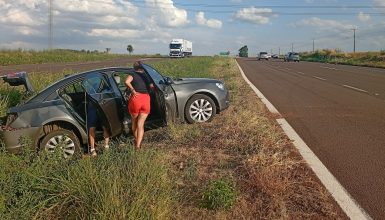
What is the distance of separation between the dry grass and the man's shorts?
0.77 meters

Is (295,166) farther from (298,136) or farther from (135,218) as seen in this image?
(135,218)

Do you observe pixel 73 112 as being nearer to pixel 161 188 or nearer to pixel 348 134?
pixel 161 188

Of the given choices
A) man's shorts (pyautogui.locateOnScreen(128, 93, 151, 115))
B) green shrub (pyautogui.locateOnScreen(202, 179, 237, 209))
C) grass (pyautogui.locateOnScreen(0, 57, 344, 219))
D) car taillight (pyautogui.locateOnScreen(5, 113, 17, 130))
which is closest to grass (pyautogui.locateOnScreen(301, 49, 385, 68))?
man's shorts (pyautogui.locateOnScreen(128, 93, 151, 115))

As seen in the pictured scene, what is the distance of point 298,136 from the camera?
25.5ft

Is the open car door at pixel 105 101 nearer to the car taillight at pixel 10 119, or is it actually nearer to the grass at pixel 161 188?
the car taillight at pixel 10 119

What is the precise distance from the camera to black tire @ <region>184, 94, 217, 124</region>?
8797mm

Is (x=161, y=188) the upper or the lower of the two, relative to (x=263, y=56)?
lower

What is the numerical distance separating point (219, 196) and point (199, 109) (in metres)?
4.64

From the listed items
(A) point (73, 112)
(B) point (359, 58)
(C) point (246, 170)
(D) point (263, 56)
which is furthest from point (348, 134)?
(D) point (263, 56)

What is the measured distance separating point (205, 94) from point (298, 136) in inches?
90.6

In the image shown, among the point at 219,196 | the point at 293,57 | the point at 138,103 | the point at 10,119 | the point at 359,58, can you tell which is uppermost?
the point at 293,57

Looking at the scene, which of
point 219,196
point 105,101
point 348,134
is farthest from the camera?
point 348,134

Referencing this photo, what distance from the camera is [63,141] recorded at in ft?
22.4

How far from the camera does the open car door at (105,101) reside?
672 centimetres
